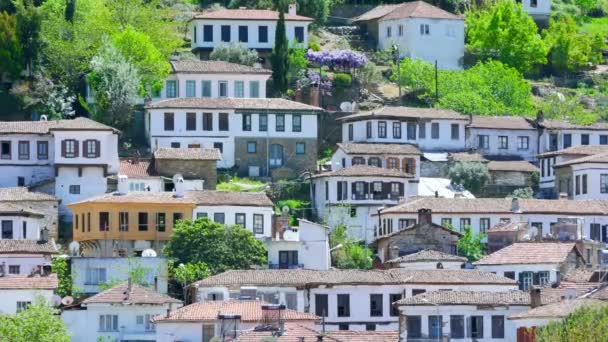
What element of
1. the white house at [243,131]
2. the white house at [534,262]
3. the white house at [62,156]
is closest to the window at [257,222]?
the white house at [62,156]

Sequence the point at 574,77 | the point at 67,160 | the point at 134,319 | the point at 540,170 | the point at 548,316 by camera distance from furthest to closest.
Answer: the point at 574,77
the point at 540,170
the point at 67,160
the point at 134,319
the point at 548,316

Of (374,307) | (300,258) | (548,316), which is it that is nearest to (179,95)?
(300,258)

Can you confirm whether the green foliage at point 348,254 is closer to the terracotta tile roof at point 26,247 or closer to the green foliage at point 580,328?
the terracotta tile roof at point 26,247

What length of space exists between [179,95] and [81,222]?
22.7m

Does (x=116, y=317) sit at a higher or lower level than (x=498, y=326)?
lower

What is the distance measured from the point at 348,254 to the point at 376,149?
46.3 ft

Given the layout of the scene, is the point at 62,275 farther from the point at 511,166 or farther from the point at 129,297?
the point at 511,166

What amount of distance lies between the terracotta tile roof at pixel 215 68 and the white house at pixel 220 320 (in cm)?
3999

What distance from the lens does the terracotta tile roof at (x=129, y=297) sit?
Result: 343ft

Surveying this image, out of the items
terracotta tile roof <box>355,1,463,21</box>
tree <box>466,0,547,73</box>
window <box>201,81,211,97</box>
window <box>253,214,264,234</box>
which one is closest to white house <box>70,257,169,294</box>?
window <box>253,214,264,234</box>

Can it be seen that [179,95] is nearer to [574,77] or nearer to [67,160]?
[67,160]

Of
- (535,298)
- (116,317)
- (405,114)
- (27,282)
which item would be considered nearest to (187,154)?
(405,114)

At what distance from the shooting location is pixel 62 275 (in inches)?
4382

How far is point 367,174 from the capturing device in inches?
5007
